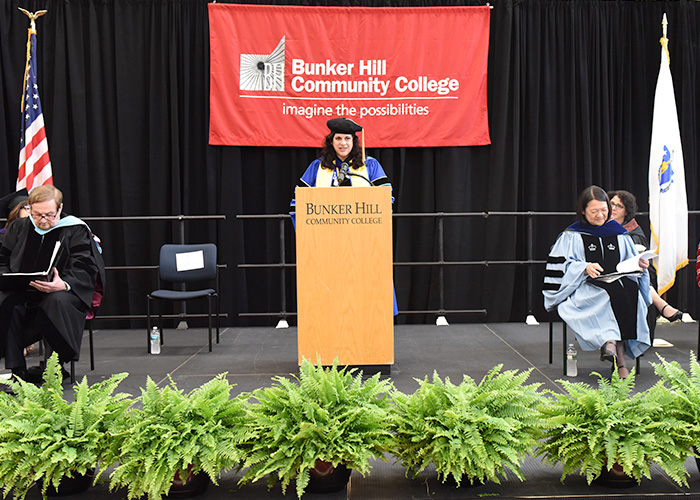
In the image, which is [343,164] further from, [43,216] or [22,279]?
[22,279]

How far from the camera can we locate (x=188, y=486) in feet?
7.00

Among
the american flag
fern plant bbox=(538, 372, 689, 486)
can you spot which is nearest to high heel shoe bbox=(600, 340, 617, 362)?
fern plant bbox=(538, 372, 689, 486)

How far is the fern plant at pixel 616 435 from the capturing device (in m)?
2.03

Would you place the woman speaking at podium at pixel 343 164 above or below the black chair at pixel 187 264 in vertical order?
above

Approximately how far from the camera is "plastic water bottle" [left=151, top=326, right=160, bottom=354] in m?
4.55

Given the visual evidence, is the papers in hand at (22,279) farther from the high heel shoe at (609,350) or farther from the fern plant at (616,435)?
the high heel shoe at (609,350)

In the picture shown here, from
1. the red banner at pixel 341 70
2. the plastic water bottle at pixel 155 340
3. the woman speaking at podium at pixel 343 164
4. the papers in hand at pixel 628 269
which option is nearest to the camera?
the papers in hand at pixel 628 269

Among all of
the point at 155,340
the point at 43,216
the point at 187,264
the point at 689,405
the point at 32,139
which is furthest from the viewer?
the point at 32,139

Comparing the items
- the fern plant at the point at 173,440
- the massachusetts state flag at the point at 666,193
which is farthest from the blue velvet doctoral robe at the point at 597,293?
the fern plant at the point at 173,440

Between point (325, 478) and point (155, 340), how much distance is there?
276cm

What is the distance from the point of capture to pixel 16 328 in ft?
11.9

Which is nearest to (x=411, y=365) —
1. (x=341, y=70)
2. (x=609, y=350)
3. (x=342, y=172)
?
(x=609, y=350)

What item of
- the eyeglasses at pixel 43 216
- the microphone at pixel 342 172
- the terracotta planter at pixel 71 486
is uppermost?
the microphone at pixel 342 172

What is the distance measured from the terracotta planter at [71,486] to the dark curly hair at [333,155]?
2.44m
